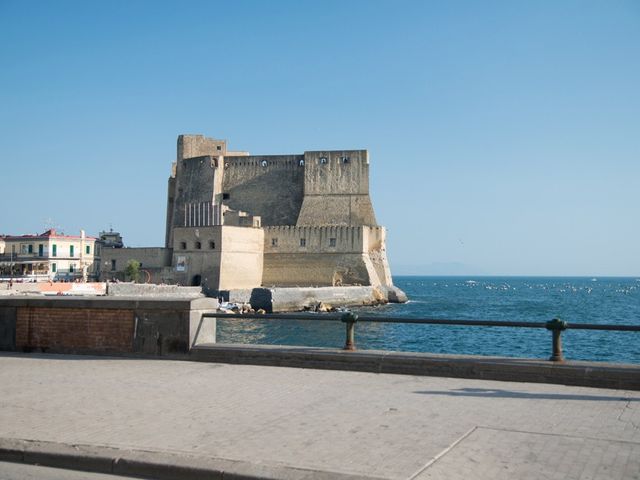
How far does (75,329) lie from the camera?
8500 mm

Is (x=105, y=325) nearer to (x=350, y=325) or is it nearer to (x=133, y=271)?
(x=350, y=325)

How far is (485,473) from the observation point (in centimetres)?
412

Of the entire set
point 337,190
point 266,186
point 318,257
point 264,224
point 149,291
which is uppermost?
point 266,186

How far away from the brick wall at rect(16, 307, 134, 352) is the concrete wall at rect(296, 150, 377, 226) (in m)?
41.2

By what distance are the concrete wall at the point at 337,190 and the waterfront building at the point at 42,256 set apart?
685 inches

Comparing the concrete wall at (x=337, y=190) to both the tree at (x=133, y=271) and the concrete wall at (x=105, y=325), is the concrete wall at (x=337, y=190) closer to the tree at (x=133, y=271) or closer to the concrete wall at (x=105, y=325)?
the tree at (x=133, y=271)

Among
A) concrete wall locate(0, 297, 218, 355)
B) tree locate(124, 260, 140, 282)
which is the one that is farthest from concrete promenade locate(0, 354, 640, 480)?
tree locate(124, 260, 140, 282)

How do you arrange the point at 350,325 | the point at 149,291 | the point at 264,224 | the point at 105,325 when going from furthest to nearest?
the point at 264,224 < the point at 149,291 < the point at 105,325 < the point at 350,325

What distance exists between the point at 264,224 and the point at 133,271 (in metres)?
10.5

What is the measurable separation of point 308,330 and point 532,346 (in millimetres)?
10474

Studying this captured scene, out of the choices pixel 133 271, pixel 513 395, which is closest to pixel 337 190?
pixel 133 271

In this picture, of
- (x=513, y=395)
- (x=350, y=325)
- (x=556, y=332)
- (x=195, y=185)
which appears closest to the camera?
(x=513, y=395)

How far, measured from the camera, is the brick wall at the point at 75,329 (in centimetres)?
836

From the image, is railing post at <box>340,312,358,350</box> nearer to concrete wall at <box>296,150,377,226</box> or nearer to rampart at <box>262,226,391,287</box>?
rampart at <box>262,226,391,287</box>
